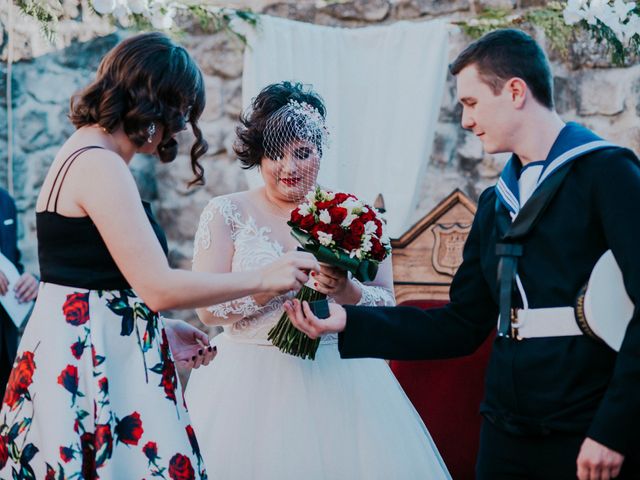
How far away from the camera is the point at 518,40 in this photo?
2.21 m

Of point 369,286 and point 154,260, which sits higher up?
point 154,260

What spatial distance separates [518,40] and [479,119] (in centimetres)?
22

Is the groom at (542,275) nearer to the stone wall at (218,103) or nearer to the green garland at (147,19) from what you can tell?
the stone wall at (218,103)

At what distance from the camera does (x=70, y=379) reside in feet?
6.50

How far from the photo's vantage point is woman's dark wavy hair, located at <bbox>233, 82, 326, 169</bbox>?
2973mm

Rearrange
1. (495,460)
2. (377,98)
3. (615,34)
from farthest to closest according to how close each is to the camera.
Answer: (377,98) → (615,34) → (495,460)

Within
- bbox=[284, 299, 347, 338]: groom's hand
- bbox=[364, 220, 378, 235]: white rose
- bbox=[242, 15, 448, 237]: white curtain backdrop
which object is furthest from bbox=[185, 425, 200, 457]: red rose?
bbox=[242, 15, 448, 237]: white curtain backdrop

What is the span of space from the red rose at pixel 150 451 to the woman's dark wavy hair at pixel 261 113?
1.25 metres

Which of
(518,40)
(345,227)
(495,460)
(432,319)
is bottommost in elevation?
(495,460)

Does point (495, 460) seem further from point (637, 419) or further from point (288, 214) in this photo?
point (288, 214)

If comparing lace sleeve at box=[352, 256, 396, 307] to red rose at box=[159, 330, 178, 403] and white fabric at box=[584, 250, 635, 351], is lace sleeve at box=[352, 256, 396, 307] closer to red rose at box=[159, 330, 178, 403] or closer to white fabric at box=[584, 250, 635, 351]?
red rose at box=[159, 330, 178, 403]

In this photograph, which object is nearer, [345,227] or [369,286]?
[345,227]

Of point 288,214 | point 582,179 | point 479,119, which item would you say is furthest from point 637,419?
point 288,214

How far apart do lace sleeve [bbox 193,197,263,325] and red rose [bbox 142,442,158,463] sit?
856 millimetres
